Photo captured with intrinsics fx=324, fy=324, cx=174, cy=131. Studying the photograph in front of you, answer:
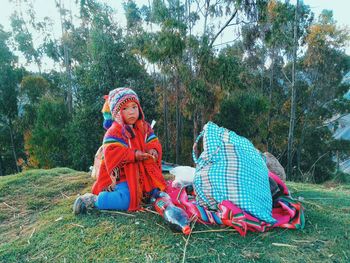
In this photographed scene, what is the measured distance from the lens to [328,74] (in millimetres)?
17062

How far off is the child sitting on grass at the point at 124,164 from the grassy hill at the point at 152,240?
136 millimetres

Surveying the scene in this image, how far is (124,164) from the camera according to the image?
308cm

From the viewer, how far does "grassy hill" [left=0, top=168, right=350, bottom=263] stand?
2227mm

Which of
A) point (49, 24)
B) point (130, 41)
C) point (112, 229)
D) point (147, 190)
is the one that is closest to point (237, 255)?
point (112, 229)

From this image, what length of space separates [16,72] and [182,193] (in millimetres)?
15727

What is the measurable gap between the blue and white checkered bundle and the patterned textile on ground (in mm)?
55

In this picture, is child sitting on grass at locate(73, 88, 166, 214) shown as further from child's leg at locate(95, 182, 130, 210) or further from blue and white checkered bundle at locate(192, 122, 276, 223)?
blue and white checkered bundle at locate(192, 122, 276, 223)

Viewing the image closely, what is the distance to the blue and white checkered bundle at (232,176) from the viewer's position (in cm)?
256

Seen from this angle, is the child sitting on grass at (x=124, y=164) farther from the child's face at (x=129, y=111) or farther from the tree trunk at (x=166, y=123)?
the tree trunk at (x=166, y=123)

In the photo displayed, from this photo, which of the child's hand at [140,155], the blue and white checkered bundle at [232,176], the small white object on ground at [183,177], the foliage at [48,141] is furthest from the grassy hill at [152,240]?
the foliage at [48,141]

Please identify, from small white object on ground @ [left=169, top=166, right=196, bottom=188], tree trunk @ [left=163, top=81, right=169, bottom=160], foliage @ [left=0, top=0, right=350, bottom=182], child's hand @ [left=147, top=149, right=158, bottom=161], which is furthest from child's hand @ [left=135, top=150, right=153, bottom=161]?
tree trunk @ [left=163, top=81, right=169, bottom=160]

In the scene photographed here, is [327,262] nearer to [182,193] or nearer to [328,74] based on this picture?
[182,193]

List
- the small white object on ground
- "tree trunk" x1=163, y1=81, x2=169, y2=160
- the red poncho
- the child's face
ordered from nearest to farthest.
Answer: the red poncho → the child's face → the small white object on ground → "tree trunk" x1=163, y1=81, x2=169, y2=160

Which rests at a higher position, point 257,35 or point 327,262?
point 257,35
